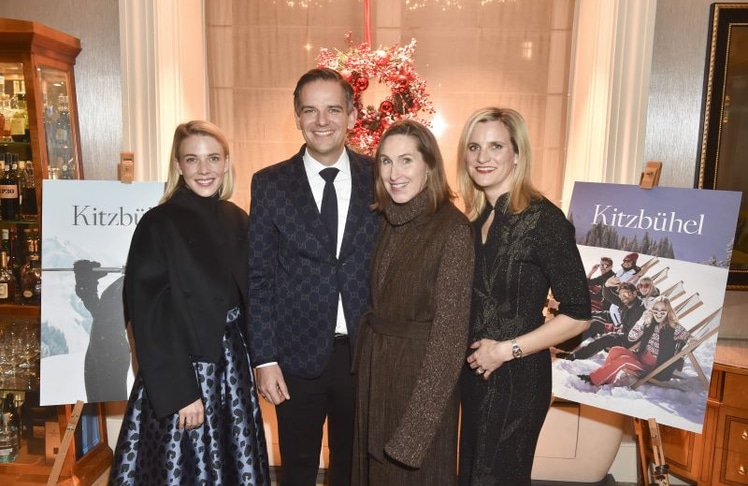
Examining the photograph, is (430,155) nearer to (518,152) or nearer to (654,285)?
(518,152)

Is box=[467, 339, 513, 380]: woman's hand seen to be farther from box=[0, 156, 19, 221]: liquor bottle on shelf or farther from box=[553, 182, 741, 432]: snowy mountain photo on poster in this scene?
box=[0, 156, 19, 221]: liquor bottle on shelf

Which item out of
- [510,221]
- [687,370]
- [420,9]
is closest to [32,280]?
[510,221]

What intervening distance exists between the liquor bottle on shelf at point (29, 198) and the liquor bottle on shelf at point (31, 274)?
8cm

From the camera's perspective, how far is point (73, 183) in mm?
2490

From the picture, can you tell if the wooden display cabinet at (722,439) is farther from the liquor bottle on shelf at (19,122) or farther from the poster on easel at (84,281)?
the liquor bottle on shelf at (19,122)

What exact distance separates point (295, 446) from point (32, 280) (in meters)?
1.74

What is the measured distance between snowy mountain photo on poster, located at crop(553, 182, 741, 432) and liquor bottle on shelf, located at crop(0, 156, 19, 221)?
8.64 feet

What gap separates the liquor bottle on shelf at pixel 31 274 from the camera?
2.95 meters

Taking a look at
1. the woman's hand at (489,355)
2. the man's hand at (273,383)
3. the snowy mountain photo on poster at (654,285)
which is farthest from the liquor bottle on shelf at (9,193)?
the snowy mountain photo on poster at (654,285)

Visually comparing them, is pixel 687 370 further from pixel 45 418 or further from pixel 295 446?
pixel 45 418

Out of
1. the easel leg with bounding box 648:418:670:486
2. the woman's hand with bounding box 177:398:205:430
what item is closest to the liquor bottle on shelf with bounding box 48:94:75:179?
the woman's hand with bounding box 177:398:205:430

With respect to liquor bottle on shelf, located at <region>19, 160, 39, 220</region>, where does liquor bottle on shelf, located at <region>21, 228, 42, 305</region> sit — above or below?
below

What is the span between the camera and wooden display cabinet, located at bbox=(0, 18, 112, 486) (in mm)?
2707

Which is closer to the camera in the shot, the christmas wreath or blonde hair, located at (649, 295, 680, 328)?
blonde hair, located at (649, 295, 680, 328)
